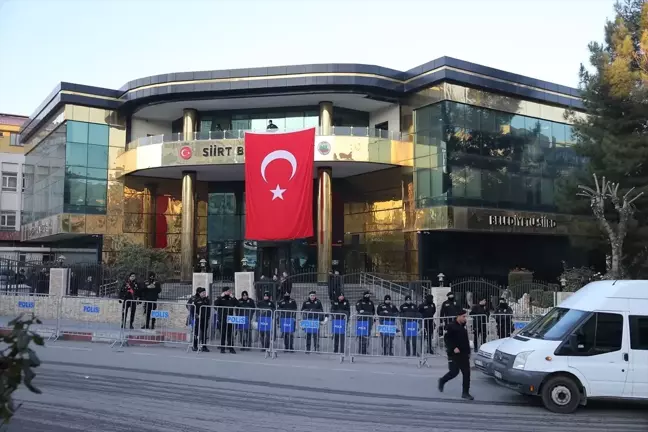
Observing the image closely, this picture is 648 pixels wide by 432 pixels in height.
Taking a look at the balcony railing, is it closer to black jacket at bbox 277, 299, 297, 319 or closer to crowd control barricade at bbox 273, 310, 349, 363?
black jacket at bbox 277, 299, 297, 319

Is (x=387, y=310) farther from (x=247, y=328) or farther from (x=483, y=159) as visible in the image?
(x=483, y=159)

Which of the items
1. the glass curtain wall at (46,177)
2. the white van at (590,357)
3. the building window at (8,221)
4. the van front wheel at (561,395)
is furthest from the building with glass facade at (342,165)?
the building window at (8,221)

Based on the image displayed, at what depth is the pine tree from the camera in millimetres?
24000

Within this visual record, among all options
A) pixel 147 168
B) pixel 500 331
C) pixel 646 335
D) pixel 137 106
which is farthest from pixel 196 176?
pixel 646 335

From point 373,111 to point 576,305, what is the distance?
2631cm

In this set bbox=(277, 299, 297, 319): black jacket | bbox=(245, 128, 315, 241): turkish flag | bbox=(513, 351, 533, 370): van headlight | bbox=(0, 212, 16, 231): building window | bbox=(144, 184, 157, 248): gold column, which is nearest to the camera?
bbox=(513, 351, 533, 370): van headlight

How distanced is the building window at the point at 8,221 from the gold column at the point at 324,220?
4097 centimetres

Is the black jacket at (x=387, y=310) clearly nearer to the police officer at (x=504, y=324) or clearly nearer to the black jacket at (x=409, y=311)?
the black jacket at (x=409, y=311)

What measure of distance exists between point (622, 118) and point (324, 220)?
15126mm

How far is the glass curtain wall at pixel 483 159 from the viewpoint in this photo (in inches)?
1209

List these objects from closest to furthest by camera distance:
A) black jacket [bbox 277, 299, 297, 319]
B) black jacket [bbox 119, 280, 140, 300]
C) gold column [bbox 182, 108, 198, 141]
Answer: black jacket [bbox 277, 299, 297, 319], black jacket [bbox 119, 280, 140, 300], gold column [bbox 182, 108, 198, 141]

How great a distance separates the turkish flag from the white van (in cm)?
1986

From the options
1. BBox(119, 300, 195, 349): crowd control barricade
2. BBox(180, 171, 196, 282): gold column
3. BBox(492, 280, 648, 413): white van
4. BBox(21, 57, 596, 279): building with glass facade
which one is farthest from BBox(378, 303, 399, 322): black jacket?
BBox(180, 171, 196, 282): gold column

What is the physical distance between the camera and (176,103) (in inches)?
1323
